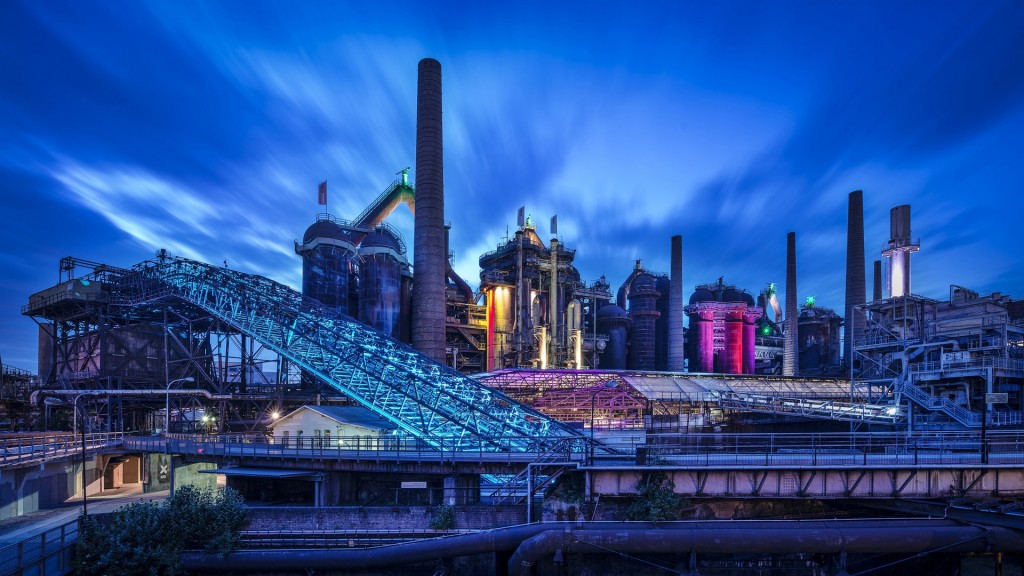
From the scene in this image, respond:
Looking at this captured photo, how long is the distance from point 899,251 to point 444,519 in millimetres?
57511

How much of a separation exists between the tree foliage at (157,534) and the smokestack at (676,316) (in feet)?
200

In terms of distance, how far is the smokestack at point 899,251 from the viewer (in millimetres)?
56094

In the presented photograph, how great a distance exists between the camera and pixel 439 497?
27.1 meters

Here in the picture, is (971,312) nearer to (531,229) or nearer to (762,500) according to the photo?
(762,500)

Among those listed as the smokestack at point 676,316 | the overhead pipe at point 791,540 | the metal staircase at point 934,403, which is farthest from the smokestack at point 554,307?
the overhead pipe at point 791,540

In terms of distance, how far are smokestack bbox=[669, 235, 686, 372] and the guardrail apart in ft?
213

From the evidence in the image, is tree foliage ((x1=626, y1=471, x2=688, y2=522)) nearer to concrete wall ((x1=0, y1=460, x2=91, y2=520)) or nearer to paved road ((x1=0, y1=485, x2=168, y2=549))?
paved road ((x1=0, y1=485, x2=168, y2=549))

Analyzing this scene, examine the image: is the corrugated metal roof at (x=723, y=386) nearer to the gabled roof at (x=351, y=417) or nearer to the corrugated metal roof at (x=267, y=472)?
the gabled roof at (x=351, y=417)

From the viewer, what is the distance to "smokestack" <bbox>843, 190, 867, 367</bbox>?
221 ft

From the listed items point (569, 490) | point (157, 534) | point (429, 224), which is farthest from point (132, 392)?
point (569, 490)

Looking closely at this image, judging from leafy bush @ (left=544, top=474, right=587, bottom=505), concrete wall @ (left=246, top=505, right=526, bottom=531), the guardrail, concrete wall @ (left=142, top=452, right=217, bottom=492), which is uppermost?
leafy bush @ (left=544, top=474, right=587, bottom=505)

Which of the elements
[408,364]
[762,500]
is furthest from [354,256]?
[762,500]

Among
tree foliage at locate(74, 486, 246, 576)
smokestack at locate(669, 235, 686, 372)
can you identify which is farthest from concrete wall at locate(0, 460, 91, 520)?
smokestack at locate(669, 235, 686, 372)

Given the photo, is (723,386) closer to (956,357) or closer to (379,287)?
(956,357)
